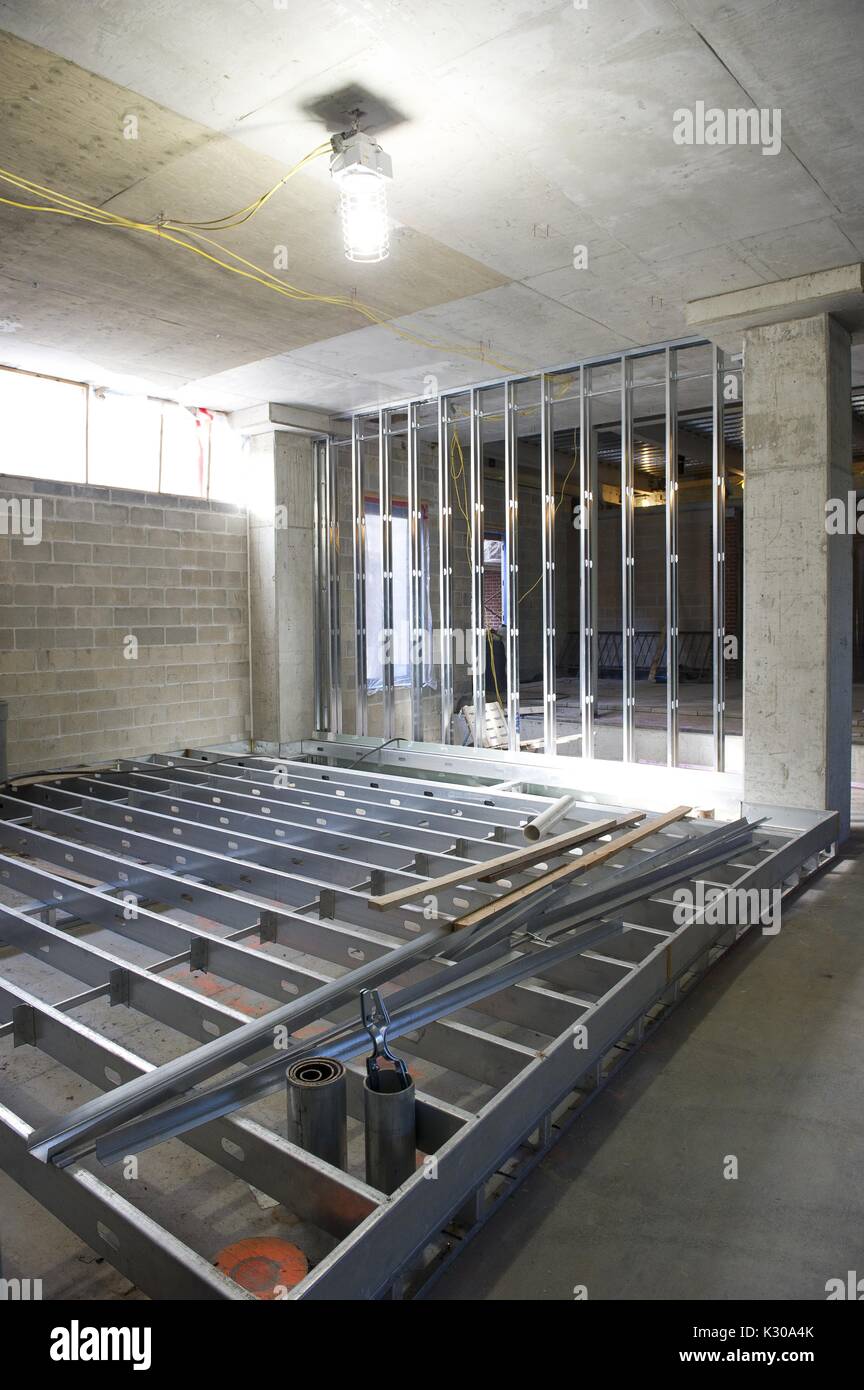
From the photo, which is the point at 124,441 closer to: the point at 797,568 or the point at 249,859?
the point at 249,859

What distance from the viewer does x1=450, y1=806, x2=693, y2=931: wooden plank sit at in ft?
10.6

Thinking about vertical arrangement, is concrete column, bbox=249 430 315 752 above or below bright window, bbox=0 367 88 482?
below

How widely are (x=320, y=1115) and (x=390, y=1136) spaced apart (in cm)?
18

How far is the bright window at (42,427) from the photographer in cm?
670

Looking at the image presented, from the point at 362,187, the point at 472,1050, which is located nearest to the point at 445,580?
the point at 362,187

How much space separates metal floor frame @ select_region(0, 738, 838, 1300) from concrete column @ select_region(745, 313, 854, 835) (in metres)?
0.39

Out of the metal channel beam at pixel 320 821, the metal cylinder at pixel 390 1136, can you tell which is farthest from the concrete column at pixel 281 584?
the metal cylinder at pixel 390 1136

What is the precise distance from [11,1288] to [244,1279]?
47 centimetres

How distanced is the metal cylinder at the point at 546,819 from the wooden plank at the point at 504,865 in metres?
0.09

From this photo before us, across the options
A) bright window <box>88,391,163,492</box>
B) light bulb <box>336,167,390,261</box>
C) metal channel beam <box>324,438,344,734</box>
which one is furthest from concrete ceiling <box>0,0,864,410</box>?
metal channel beam <box>324,438,344,734</box>

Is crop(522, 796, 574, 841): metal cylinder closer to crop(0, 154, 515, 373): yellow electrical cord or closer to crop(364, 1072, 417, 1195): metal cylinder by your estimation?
crop(364, 1072, 417, 1195): metal cylinder
